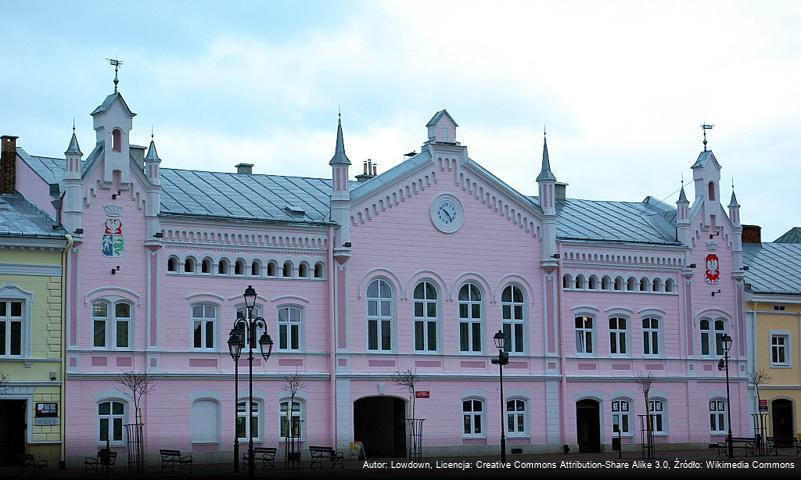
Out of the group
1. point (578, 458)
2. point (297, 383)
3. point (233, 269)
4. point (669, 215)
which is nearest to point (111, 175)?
point (233, 269)

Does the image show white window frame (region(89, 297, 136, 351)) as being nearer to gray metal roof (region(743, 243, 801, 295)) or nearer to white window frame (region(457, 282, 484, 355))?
white window frame (region(457, 282, 484, 355))

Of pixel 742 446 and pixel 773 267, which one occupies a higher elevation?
pixel 773 267

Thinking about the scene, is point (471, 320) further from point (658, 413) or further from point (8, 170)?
point (8, 170)

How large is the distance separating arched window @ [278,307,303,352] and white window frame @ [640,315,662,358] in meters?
17.9

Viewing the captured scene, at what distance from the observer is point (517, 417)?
6347cm

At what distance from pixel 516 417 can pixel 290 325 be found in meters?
11.7

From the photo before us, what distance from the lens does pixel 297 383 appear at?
58031 millimetres

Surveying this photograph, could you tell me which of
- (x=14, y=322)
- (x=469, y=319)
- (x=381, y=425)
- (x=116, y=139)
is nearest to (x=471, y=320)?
(x=469, y=319)

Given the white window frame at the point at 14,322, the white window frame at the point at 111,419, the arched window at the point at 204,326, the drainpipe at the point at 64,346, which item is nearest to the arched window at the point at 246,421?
the arched window at the point at 204,326

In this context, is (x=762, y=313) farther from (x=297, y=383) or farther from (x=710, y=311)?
(x=297, y=383)

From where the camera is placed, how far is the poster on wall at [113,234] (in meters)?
54.6

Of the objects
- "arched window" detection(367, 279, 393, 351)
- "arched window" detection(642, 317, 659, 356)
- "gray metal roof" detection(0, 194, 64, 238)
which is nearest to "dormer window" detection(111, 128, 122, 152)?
"gray metal roof" detection(0, 194, 64, 238)

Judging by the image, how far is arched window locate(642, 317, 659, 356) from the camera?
67.6m

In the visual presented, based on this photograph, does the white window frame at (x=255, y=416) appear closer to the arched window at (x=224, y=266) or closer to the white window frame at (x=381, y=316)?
the arched window at (x=224, y=266)
